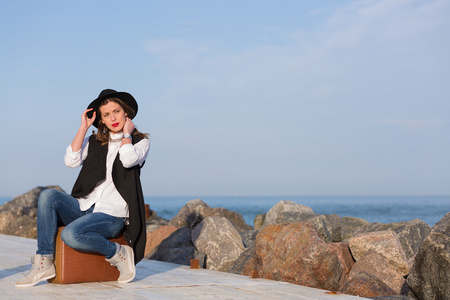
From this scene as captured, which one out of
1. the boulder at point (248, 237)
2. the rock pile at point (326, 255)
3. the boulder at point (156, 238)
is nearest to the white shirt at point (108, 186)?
the rock pile at point (326, 255)

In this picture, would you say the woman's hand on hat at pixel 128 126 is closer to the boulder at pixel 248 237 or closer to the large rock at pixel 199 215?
the boulder at pixel 248 237

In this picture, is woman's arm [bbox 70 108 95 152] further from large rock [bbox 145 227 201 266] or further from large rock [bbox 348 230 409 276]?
large rock [bbox 348 230 409 276]

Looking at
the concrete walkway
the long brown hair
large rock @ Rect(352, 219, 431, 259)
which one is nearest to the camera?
the concrete walkway

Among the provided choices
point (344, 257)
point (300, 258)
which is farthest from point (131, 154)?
point (344, 257)

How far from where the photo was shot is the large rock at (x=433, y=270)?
6.67m

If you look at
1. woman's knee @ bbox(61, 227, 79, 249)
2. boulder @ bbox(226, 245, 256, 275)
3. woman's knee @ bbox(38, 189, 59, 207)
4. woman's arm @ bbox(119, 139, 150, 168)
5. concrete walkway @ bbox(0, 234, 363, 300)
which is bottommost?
boulder @ bbox(226, 245, 256, 275)

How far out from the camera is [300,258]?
7.11m

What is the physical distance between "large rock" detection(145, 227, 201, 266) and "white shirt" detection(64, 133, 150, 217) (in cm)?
370

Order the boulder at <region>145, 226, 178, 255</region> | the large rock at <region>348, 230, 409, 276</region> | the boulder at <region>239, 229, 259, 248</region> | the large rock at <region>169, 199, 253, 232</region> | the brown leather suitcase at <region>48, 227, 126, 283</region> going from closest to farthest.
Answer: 1. the brown leather suitcase at <region>48, 227, 126, 283</region>
2. the large rock at <region>348, 230, 409, 276</region>
3. the boulder at <region>145, 226, 178, 255</region>
4. the boulder at <region>239, 229, 259, 248</region>
5. the large rock at <region>169, 199, 253, 232</region>

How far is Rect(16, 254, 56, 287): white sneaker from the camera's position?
15.7ft

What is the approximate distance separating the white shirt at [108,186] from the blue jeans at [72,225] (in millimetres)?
70

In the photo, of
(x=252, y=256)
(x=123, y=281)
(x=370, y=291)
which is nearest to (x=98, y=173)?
(x=123, y=281)

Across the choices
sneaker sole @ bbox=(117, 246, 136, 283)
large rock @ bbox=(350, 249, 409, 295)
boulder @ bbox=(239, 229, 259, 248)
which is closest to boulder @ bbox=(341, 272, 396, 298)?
large rock @ bbox=(350, 249, 409, 295)

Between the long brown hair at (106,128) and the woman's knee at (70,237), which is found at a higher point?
the long brown hair at (106,128)
